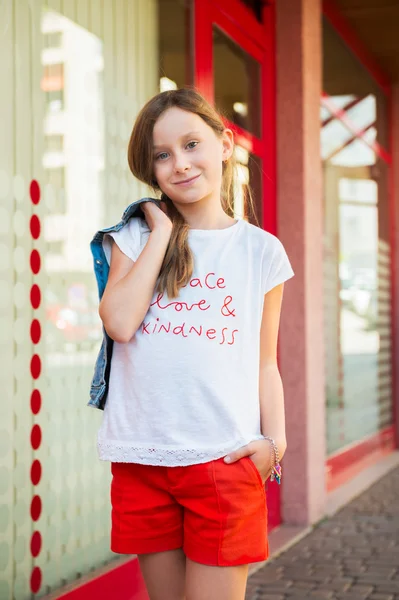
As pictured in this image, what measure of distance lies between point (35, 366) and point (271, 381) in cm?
144

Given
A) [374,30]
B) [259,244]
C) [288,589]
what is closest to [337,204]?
[374,30]

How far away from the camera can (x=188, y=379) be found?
215cm

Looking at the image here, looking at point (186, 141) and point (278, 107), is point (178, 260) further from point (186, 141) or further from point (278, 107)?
point (278, 107)

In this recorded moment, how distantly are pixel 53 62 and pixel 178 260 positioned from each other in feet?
5.73

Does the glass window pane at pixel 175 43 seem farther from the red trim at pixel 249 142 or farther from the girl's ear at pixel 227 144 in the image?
the girl's ear at pixel 227 144

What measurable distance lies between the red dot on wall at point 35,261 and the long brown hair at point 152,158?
1.19 m

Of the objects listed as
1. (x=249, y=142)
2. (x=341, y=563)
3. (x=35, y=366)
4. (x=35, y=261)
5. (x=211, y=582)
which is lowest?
(x=341, y=563)

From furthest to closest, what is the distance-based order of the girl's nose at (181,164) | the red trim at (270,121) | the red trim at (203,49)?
the red trim at (270,121) → the red trim at (203,49) → the girl's nose at (181,164)

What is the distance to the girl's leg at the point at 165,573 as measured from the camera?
221cm

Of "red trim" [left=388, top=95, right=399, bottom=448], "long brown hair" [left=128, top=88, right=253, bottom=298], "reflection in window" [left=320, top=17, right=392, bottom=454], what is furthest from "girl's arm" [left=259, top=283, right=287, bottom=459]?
"red trim" [left=388, top=95, right=399, bottom=448]

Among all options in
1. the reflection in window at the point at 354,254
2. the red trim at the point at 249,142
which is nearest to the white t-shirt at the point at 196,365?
the red trim at the point at 249,142

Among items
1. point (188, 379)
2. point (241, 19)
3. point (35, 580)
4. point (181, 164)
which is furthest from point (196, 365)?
point (241, 19)

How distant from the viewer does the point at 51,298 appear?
3625 mm

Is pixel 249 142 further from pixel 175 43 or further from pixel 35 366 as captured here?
pixel 35 366
